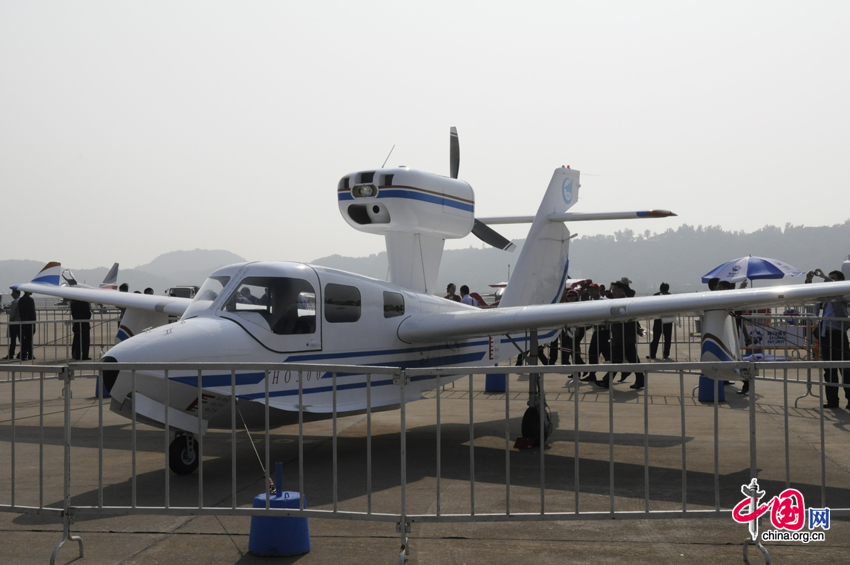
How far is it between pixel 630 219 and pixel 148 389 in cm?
809

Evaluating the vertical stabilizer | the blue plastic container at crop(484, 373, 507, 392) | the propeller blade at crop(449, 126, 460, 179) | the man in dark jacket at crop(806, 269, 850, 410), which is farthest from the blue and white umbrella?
the vertical stabilizer

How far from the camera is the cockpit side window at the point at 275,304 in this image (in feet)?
27.6

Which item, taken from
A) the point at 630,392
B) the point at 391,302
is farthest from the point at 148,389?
the point at 630,392

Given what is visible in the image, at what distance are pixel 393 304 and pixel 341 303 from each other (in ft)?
3.65

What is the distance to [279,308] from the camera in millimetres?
8523

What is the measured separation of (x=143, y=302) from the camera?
41.6 ft

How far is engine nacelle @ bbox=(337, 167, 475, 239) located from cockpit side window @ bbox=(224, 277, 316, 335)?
2.84m

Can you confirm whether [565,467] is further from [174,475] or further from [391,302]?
[174,475]

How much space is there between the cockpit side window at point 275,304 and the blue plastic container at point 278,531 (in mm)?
3297

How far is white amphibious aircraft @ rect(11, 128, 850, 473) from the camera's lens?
7613 mm

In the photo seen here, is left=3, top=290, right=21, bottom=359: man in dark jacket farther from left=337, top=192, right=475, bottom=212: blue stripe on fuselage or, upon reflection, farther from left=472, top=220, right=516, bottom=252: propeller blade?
left=472, top=220, right=516, bottom=252: propeller blade

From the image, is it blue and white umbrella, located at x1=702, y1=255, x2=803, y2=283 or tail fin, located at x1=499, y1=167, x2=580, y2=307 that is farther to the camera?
blue and white umbrella, located at x1=702, y1=255, x2=803, y2=283
